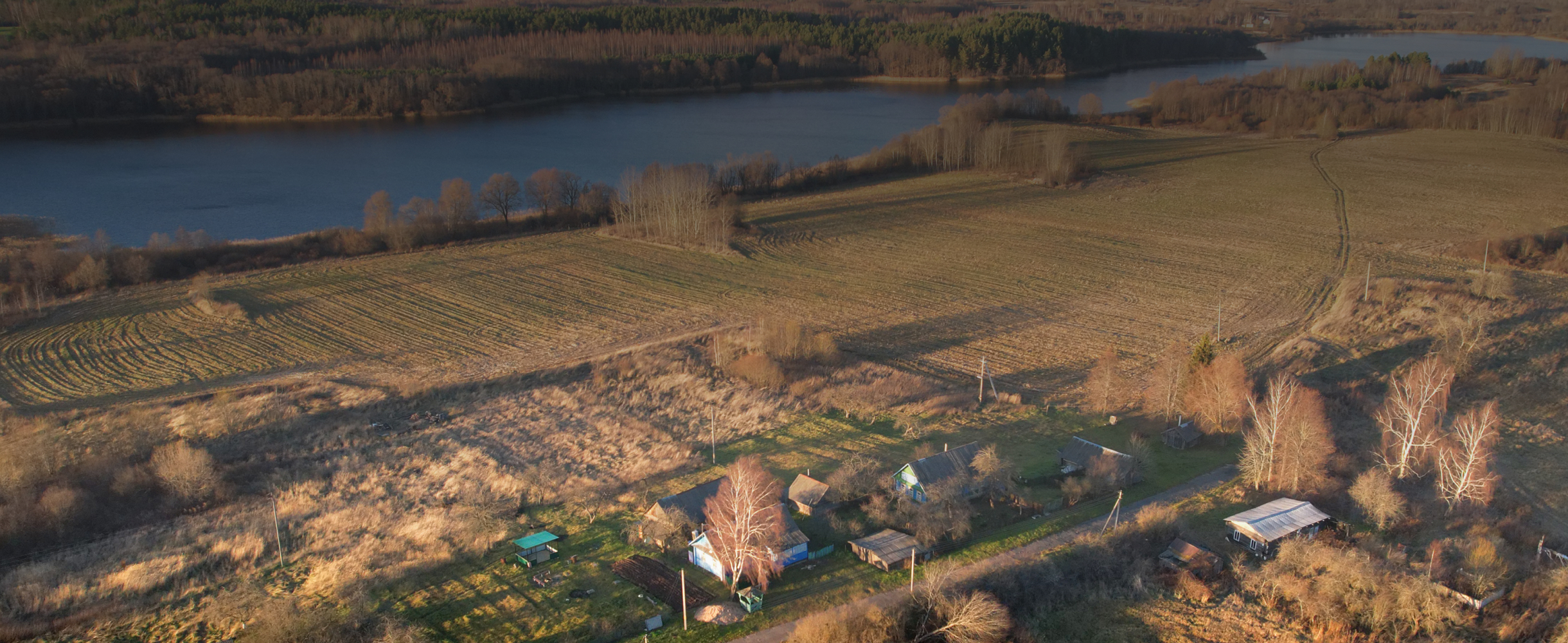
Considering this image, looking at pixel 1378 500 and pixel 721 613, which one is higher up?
pixel 1378 500

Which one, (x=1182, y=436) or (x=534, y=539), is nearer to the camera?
(x=534, y=539)

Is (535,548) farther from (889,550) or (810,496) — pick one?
(889,550)

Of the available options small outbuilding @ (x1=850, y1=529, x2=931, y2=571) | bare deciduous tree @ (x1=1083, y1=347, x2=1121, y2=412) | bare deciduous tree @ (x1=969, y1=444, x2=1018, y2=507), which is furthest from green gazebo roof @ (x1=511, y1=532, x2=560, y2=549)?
bare deciduous tree @ (x1=1083, y1=347, x2=1121, y2=412)

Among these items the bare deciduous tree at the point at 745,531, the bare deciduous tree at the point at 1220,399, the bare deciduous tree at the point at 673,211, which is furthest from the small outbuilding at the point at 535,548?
the bare deciduous tree at the point at 673,211

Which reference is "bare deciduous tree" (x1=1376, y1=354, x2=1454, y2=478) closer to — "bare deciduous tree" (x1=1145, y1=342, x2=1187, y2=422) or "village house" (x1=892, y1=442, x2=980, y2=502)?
"bare deciduous tree" (x1=1145, y1=342, x2=1187, y2=422)

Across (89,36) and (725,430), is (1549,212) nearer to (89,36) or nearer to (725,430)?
(725,430)

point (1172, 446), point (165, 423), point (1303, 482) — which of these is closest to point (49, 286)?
point (165, 423)

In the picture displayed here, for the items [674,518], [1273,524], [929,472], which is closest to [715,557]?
[674,518]

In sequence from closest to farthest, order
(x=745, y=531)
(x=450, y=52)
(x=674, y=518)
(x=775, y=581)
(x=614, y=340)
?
(x=745, y=531) < (x=775, y=581) < (x=674, y=518) < (x=614, y=340) < (x=450, y=52)
